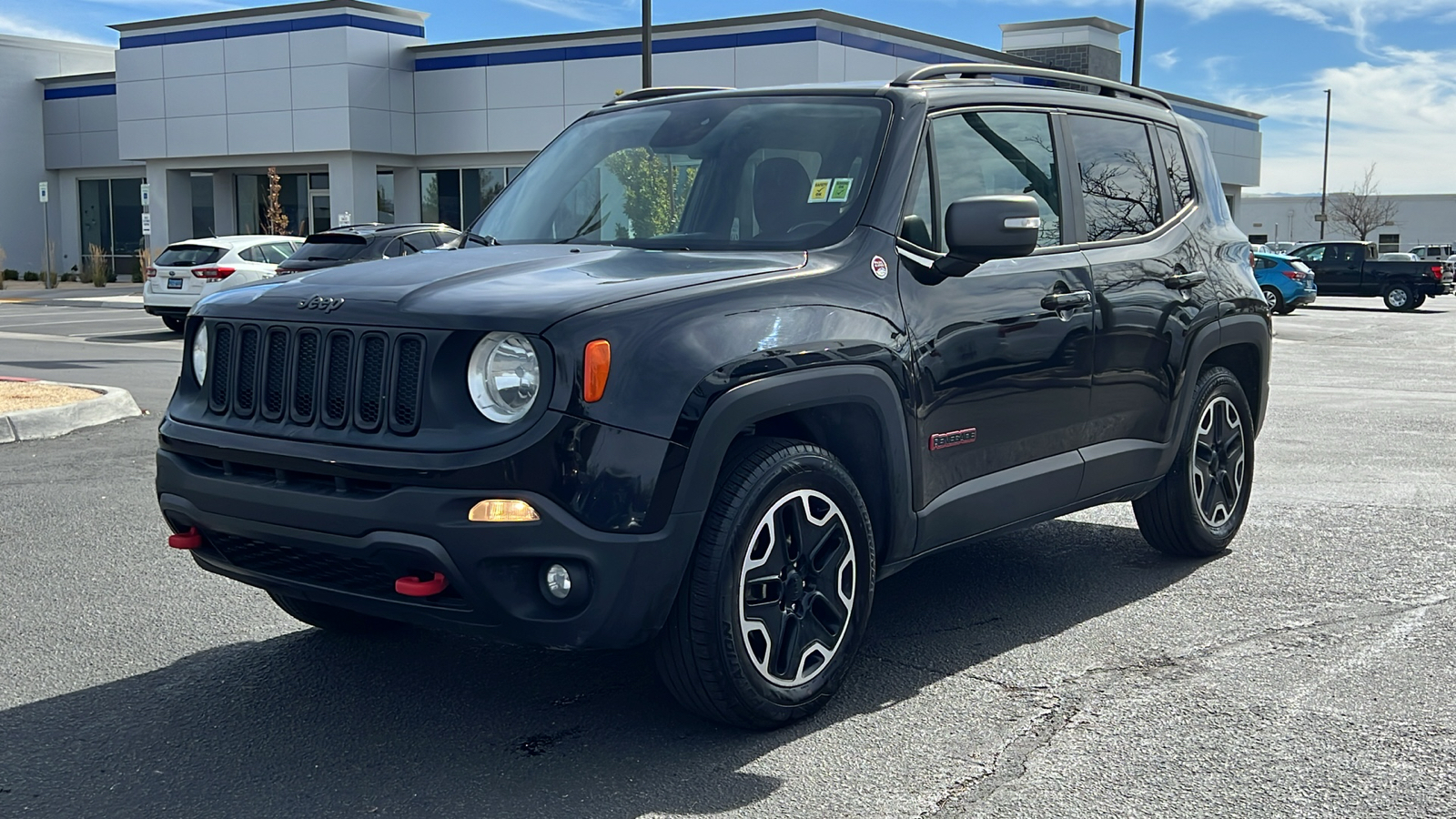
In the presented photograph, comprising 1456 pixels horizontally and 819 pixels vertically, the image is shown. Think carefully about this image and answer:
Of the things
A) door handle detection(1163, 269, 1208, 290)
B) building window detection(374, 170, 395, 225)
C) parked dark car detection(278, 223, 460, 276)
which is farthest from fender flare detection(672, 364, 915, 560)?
building window detection(374, 170, 395, 225)

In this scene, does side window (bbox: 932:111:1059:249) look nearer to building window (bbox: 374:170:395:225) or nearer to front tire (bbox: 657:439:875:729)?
front tire (bbox: 657:439:875:729)

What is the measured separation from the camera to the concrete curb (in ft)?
31.9

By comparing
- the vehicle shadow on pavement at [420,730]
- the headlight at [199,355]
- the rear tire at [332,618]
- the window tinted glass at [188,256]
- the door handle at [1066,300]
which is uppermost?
the door handle at [1066,300]

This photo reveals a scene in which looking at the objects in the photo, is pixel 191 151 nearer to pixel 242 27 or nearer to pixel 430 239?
pixel 242 27

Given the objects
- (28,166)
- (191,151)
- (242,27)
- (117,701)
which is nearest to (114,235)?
(28,166)

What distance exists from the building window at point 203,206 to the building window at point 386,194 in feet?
20.8

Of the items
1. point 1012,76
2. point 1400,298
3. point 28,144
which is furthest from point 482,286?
point 28,144

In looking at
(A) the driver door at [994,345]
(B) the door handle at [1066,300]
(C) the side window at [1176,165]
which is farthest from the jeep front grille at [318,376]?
(C) the side window at [1176,165]

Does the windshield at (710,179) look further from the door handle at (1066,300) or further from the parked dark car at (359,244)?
the parked dark car at (359,244)

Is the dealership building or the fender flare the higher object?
the dealership building

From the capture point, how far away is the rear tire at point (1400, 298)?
114 ft

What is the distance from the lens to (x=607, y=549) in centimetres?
353

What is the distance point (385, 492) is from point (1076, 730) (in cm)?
205

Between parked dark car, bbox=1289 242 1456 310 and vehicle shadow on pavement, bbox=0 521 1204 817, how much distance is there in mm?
32902
